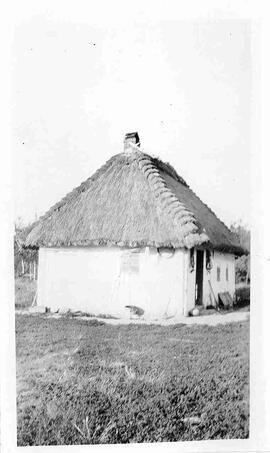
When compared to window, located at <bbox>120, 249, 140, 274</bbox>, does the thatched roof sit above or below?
above

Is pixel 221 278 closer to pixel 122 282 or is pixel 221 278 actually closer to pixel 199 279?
pixel 199 279

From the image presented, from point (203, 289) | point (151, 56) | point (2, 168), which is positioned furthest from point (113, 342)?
point (151, 56)

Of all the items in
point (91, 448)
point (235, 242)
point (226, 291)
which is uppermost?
point (235, 242)

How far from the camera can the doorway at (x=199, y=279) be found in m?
5.88

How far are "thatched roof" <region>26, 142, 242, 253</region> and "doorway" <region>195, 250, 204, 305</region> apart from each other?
13cm

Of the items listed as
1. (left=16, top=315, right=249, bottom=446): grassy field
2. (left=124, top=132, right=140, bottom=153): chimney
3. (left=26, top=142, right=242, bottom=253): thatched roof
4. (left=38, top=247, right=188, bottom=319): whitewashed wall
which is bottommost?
(left=16, top=315, right=249, bottom=446): grassy field

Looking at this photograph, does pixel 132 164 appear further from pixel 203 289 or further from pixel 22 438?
pixel 22 438

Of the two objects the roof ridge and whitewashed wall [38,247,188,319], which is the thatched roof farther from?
whitewashed wall [38,247,188,319]

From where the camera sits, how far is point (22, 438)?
228 inches

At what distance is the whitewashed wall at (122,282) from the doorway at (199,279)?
0.36 feet

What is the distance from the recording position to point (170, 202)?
5883mm

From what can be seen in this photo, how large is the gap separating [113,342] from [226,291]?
1073 millimetres

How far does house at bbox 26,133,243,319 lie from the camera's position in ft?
19.0

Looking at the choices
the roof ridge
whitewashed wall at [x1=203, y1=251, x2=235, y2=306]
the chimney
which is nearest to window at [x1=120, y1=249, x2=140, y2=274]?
the roof ridge
